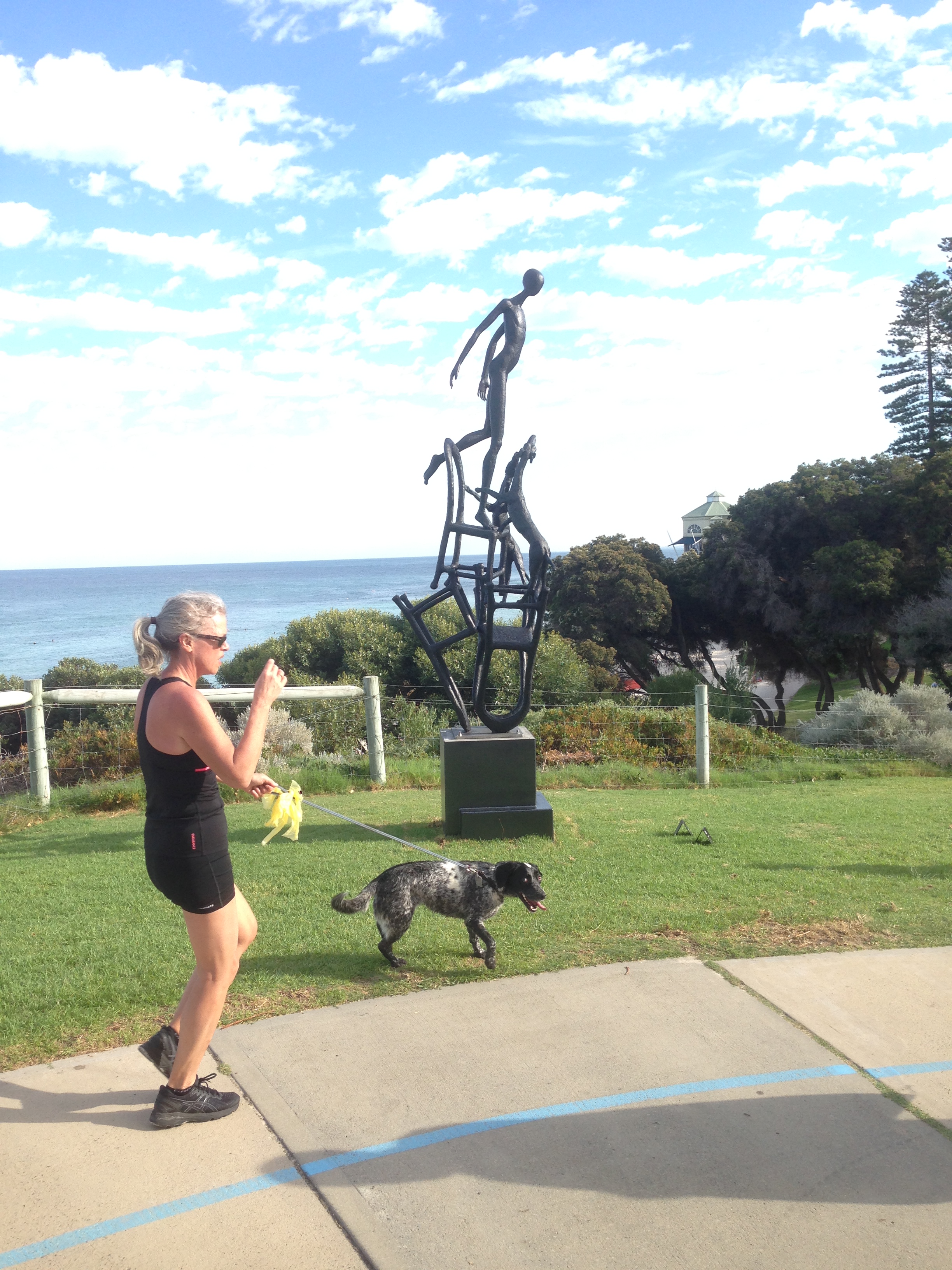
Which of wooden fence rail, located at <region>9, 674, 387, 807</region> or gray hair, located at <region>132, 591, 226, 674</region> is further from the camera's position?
wooden fence rail, located at <region>9, 674, 387, 807</region>

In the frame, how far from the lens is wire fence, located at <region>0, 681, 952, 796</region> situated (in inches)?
420

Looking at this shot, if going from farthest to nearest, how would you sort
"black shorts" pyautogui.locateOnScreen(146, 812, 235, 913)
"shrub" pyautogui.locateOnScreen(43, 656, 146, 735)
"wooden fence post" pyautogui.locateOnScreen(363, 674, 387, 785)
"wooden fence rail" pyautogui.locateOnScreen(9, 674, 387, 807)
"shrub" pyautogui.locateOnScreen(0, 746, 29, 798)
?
"shrub" pyautogui.locateOnScreen(43, 656, 146, 735) → "shrub" pyautogui.locateOnScreen(0, 746, 29, 798) → "wooden fence post" pyautogui.locateOnScreen(363, 674, 387, 785) → "wooden fence rail" pyautogui.locateOnScreen(9, 674, 387, 807) → "black shorts" pyautogui.locateOnScreen(146, 812, 235, 913)

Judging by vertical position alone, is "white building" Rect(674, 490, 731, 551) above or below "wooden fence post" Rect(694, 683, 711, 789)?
above

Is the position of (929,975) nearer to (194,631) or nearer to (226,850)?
(226,850)

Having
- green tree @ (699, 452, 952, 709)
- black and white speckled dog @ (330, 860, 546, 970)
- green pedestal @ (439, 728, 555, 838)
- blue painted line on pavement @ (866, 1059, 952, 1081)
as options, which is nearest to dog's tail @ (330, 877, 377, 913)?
black and white speckled dog @ (330, 860, 546, 970)

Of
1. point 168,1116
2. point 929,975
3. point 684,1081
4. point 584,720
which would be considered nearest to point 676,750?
point 584,720

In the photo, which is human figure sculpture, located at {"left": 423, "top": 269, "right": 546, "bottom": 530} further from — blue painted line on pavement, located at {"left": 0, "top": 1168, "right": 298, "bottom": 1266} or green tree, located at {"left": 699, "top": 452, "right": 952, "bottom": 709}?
green tree, located at {"left": 699, "top": 452, "right": 952, "bottom": 709}

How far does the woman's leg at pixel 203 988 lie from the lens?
9.83 feet

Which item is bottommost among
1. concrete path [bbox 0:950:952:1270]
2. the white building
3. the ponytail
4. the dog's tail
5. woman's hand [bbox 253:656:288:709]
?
concrete path [bbox 0:950:952:1270]

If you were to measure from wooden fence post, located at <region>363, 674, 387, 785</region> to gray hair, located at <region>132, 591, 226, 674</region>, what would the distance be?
6.26m

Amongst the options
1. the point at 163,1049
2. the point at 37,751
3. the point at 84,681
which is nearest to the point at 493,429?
the point at 37,751

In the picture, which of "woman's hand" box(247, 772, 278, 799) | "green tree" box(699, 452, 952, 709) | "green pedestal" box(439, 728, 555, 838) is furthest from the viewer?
"green tree" box(699, 452, 952, 709)

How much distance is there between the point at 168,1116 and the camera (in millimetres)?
2980

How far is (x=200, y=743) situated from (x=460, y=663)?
554 inches
